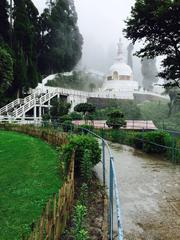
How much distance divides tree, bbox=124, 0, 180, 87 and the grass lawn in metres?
8.88

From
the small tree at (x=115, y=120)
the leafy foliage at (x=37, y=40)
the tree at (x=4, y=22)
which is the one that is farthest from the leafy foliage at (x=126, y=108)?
the tree at (x=4, y=22)

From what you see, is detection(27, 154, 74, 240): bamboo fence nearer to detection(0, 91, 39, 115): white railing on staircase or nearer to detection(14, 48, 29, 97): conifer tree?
detection(0, 91, 39, 115): white railing on staircase

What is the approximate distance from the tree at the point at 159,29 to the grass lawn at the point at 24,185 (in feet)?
29.1

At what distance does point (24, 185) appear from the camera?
805 centimetres

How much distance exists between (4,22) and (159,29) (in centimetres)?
3144

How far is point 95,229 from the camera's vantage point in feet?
16.5

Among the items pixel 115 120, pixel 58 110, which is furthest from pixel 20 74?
pixel 115 120

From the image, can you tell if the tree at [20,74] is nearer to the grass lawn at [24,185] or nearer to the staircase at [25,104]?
the staircase at [25,104]

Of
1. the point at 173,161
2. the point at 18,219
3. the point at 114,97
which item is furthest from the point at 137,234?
the point at 114,97

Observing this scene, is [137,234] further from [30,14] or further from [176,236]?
[30,14]

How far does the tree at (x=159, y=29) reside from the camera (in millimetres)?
15974

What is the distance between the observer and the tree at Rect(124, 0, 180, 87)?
52.4ft

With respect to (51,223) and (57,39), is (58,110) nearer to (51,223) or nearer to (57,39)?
(57,39)

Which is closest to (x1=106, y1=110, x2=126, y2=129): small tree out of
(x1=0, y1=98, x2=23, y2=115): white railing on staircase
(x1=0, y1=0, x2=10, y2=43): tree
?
(x1=0, y1=98, x2=23, y2=115): white railing on staircase
